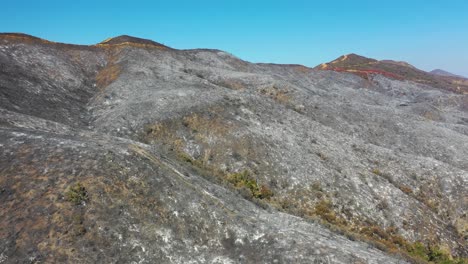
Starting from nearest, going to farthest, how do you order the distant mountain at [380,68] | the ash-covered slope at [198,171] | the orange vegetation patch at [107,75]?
1. the ash-covered slope at [198,171]
2. the orange vegetation patch at [107,75]
3. the distant mountain at [380,68]

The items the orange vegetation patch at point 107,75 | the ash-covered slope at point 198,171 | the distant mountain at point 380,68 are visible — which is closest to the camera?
the ash-covered slope at point 198,171

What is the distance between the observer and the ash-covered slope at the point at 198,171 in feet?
Answer: 50.0

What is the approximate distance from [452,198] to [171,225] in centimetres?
2779

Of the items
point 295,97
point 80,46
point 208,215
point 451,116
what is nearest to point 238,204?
point 208,215

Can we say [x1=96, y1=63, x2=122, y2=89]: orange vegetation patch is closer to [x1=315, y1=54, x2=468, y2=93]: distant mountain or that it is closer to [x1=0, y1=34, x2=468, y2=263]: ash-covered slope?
[x1=0, y1=34, x2=468, y2=263]: ash-covered slope

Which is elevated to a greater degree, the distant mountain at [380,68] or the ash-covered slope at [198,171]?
the distant mountain at [380,68]

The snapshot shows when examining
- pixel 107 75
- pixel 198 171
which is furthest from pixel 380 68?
pixel 198 171

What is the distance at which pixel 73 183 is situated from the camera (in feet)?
53.3

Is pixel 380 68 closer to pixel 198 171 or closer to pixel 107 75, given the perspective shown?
pixel 107 75

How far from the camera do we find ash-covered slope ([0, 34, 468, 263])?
50.0 feet

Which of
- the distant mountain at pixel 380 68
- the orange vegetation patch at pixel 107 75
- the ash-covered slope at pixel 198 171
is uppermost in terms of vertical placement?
the distant mountain at pixel 380 68

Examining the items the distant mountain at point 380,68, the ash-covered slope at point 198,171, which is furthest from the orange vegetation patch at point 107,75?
the distant mountain at point 380,68

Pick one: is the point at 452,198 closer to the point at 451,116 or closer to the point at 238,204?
the point at 238,204

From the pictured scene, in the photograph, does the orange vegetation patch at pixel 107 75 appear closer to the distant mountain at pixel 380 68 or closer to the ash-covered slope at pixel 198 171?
the ash-covered slope at pixel 198 171
